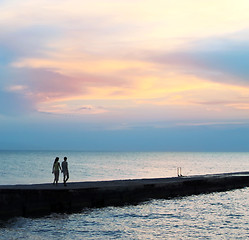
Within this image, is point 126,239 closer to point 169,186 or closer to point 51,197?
point 51,197

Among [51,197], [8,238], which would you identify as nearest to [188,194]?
[51,197]

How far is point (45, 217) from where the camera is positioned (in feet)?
77.9

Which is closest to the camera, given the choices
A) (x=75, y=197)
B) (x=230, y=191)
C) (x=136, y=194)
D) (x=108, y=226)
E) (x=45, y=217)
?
(x=108, y=226)

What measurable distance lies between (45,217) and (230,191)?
2359 cm

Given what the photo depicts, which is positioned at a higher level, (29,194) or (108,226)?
(29,194)

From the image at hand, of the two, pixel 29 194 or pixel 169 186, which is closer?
pixel 29 194

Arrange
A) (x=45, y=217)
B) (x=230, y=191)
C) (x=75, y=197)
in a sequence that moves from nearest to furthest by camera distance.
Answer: (x=45, y=217) → (x=75, y=197) → (x=230, y=191)

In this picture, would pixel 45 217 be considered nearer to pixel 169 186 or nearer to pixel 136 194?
pixel 136 194

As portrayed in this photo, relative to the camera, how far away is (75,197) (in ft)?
84.8

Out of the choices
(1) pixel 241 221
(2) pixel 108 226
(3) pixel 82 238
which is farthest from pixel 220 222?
(3) pixel 82 238

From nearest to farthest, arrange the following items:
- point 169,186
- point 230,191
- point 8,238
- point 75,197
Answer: point 8,238 < point 75,197 < point 169,186 < point 230,191

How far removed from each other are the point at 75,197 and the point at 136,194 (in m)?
6.25

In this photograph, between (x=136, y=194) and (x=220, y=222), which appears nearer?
(x=220, y=222)

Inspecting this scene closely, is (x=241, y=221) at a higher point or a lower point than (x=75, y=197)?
lower
